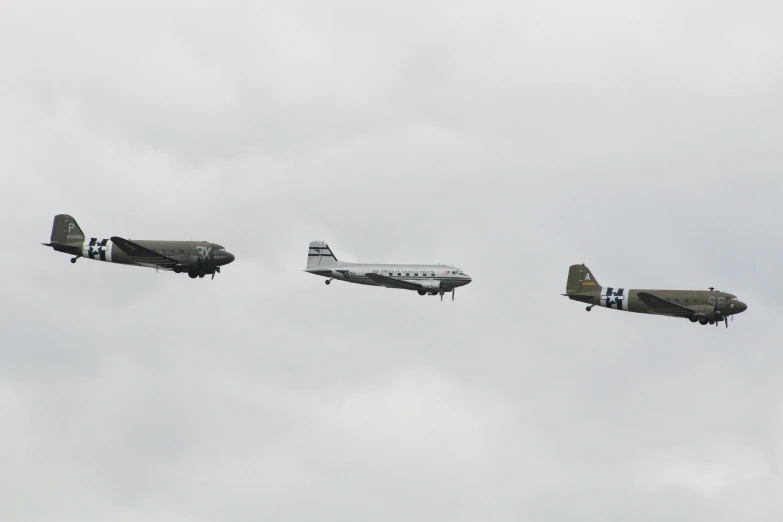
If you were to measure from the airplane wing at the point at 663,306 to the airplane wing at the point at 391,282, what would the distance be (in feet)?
81.5

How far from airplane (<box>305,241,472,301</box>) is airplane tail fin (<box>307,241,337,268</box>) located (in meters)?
0.50

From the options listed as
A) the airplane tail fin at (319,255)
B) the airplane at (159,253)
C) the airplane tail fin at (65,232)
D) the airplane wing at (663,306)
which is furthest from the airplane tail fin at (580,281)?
the airplane tail fin at (65,232)

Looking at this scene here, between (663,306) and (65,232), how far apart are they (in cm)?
6440

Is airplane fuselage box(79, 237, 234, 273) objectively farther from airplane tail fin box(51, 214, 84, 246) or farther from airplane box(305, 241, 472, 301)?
airplane box(305, 241, 472, 301)

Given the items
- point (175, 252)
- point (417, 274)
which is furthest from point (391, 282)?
point (175, 252)

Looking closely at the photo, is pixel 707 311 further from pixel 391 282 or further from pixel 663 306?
pixel 391 282

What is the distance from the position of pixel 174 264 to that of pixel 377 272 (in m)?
23.9

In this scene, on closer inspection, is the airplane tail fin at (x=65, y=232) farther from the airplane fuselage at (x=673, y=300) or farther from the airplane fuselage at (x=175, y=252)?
the airplane fuselage at (x=673, y=300)

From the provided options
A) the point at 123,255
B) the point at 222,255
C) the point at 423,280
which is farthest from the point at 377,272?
the point at 123,255

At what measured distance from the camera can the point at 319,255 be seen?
137875mm

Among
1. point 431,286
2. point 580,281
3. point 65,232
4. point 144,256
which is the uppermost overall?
point 580,281

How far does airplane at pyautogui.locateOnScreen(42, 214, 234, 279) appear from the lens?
4825 inches

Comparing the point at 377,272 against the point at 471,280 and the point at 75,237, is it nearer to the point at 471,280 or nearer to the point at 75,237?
the point at 471,280

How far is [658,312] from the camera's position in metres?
128
